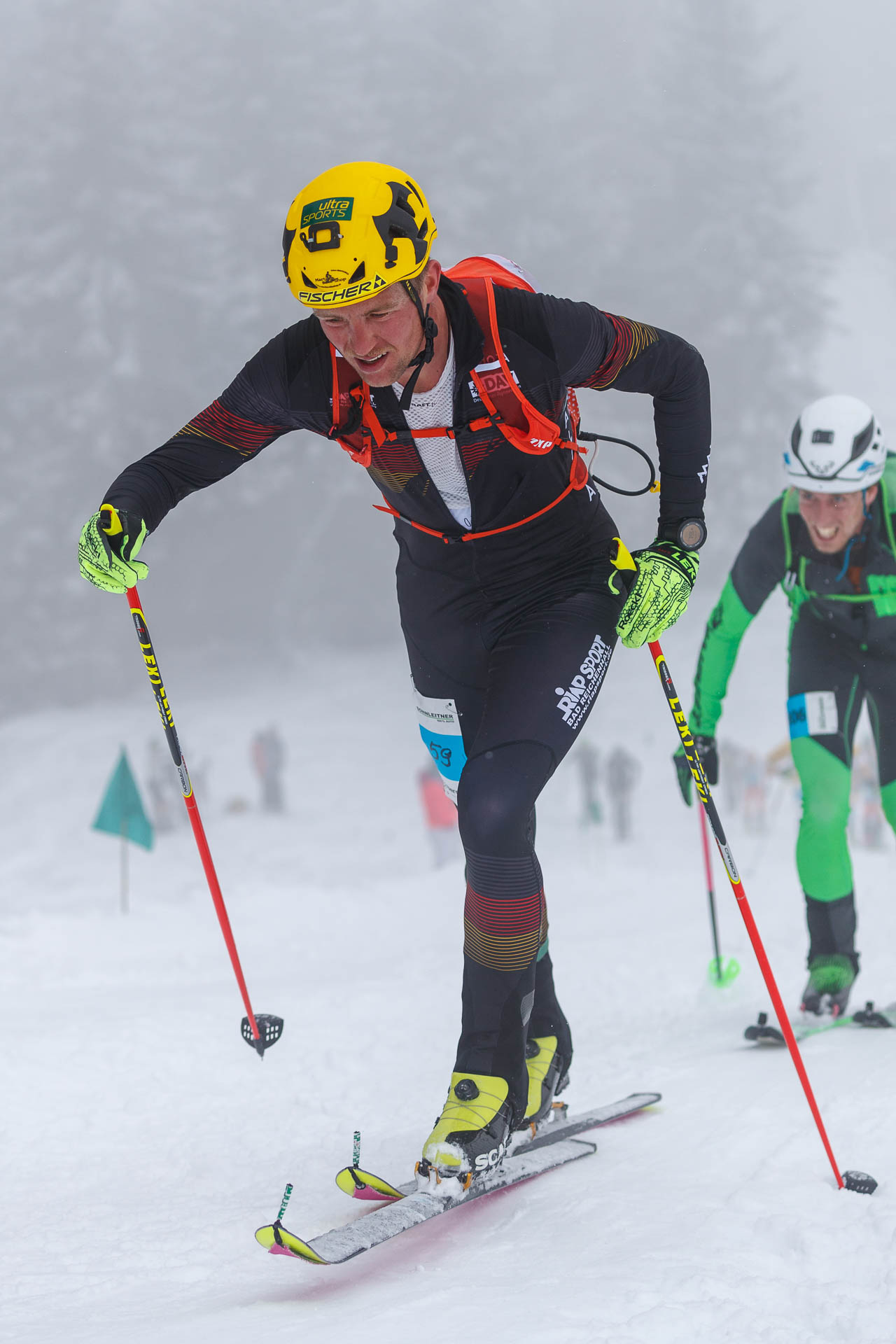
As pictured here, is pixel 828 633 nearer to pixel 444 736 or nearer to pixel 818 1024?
pixel 818 1024

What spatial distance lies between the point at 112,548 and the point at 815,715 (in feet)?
9.36

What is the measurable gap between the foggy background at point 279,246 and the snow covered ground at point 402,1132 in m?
Answer: 17.6

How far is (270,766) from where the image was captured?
1800 centimetres

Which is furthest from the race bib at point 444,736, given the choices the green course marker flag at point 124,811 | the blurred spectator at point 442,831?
the blurred spectator at point 442,831

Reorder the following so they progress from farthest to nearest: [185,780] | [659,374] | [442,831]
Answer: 1. [442,831]
2. [185,780]
3. [659,374]

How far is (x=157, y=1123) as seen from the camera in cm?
395

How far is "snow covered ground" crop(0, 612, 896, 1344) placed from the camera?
7.03ft

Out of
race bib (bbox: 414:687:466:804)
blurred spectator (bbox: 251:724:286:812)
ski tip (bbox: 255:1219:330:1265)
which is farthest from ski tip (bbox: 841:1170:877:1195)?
blurred spectator (bbox: 251:724:286:812)

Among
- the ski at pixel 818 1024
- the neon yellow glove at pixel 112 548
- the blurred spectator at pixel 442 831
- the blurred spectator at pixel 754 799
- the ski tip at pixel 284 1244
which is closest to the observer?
the ski tip at pixel 284 1244

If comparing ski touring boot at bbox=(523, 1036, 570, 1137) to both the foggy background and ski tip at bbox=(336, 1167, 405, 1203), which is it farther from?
the foggy background

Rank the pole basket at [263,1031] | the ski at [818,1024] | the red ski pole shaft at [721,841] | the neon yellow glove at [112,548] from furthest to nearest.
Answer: the ski at [818,1024], the pole basket at [263,1031], the neon yellow glove at [112,548], the red ski pole shaft at [721,841]

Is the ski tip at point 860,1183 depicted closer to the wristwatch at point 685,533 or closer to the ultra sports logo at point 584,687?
the ultra sports logo at point 584,687

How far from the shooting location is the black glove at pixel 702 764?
418 cm

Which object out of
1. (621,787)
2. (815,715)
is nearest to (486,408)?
(815,715)
